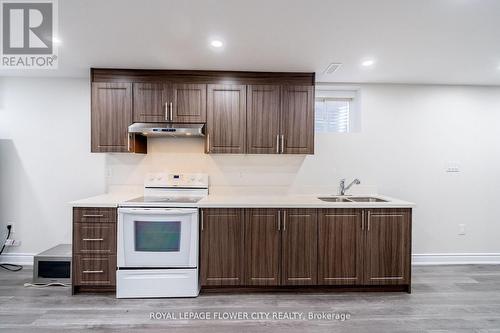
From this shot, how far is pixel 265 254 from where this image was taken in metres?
2.61

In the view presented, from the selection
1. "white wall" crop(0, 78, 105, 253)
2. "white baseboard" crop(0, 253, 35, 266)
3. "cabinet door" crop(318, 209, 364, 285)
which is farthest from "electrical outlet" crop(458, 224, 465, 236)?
"white baseboard" crop(0, 253, 35, 266)

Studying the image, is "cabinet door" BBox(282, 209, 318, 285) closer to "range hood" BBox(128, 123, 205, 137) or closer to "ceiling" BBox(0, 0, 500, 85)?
"range hood" BBox(128, 123, 205, 137)

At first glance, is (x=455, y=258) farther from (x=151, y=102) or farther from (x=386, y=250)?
(x=151, y=102)

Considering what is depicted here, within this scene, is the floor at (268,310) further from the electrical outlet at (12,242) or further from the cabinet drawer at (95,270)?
the electrical outlet at (12,242)

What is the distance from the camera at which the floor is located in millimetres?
2094

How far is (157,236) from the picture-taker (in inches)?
99.5

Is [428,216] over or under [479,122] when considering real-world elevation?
under

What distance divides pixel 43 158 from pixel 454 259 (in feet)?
17.9

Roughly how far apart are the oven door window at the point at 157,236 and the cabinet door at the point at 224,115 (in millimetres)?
924

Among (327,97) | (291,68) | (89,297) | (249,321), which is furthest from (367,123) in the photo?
(89,297)

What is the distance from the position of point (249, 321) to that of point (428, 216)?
274cm

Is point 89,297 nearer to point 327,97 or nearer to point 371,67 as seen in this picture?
point 327,97

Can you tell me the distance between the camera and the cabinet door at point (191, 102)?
2.91 m

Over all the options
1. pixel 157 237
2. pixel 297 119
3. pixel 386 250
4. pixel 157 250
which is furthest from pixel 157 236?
pixel 386 250
